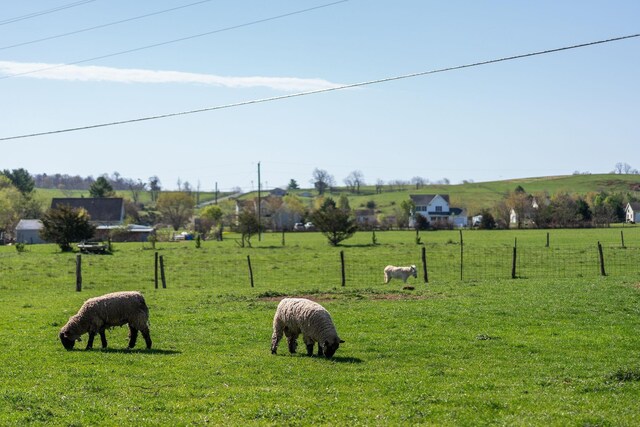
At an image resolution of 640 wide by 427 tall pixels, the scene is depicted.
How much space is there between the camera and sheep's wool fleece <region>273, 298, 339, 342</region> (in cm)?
1764

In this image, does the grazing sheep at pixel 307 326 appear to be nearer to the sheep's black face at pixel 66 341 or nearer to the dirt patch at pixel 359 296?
the sheep's black face at pixel 66 341

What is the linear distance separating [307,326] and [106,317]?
5.10 meters

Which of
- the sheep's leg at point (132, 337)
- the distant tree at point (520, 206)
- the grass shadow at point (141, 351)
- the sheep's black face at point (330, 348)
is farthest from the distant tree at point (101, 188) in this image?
the sheep's black face at point (330, 348)

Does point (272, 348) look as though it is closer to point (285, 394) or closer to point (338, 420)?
point (285, 394)

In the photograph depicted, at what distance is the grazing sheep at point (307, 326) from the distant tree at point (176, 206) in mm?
154861

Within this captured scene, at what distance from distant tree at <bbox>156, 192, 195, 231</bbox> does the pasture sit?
140838mm

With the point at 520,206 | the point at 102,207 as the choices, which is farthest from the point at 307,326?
the point at 520,206

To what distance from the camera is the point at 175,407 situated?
13328 mm

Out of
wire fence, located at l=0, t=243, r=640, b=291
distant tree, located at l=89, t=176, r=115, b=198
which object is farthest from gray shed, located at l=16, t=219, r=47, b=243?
wire fence, located at l=0, t=243, r=640, b=291

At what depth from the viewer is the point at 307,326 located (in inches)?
703


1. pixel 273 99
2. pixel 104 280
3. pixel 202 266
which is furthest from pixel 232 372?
Result: pixel 202 266

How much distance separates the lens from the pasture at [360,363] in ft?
42.4

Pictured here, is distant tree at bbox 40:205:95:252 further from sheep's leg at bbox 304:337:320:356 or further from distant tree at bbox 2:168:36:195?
distant tree at bbox 2:168:36:195

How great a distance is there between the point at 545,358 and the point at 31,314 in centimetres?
1727
